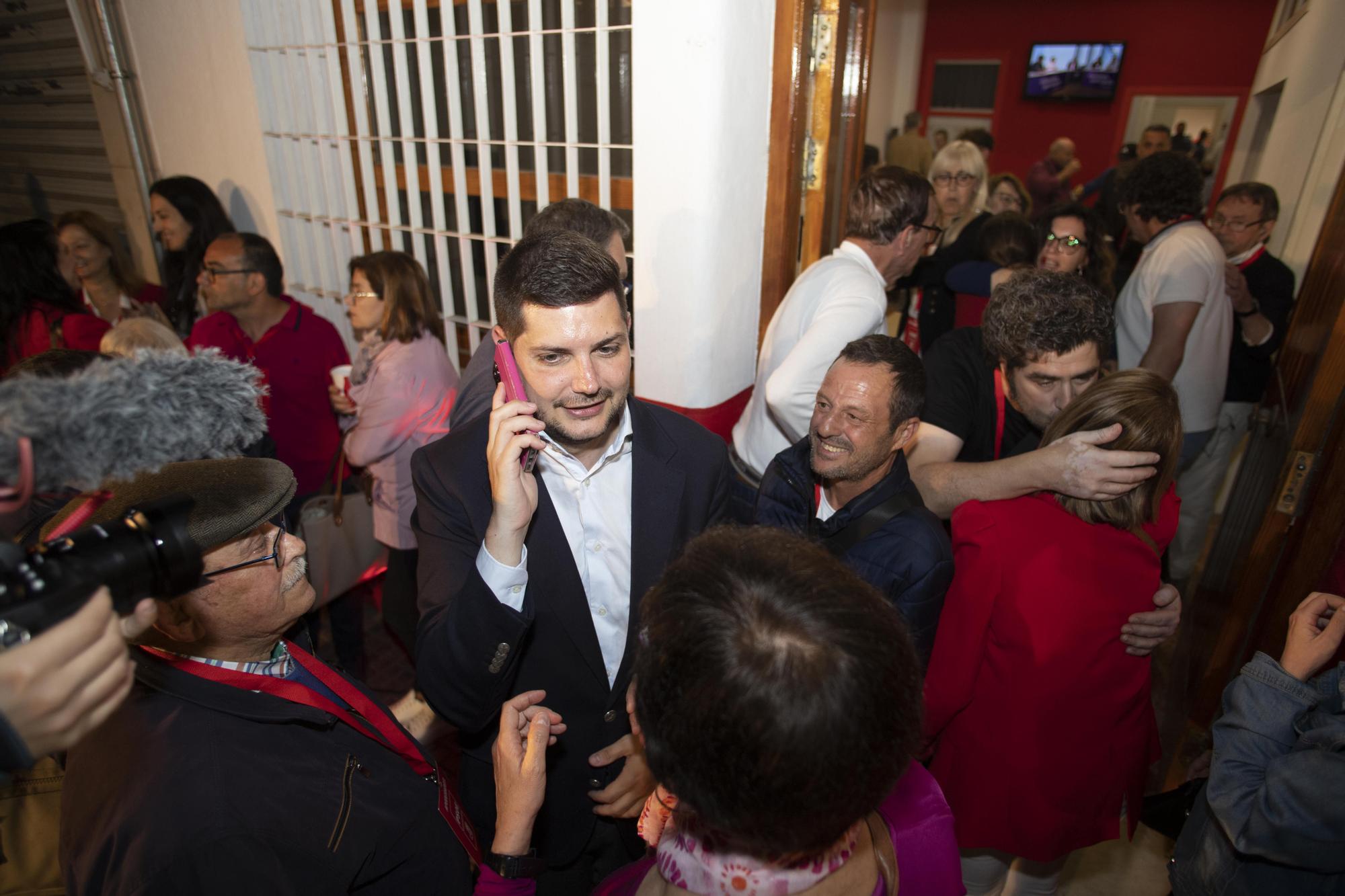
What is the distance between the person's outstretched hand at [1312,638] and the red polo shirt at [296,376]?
357 cm

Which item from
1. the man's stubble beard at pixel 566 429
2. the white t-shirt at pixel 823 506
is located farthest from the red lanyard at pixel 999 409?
the man's stubble beard at pixel 566 429

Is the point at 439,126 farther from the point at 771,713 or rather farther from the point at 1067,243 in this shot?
the point at 771,713

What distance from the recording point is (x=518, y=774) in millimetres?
1257

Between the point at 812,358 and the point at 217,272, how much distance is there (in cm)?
279

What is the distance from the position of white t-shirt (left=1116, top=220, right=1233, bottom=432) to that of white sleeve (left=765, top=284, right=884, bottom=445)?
1.42m

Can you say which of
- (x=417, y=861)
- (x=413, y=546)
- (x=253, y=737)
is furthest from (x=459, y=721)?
(x=413, y=546)

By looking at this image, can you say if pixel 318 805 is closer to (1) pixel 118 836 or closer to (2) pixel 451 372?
(1) pixel 118 836

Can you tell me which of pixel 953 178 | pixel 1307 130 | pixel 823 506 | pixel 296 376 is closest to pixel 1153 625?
Answer: pixel 823 506

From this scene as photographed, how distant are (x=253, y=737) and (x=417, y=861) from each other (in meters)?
0.39

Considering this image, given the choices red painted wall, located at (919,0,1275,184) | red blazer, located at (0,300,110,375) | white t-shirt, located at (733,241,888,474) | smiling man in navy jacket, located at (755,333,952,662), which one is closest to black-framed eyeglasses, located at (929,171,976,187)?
white t-shirt, located at (733,241,888,474)

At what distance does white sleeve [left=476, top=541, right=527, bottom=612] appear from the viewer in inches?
54.0

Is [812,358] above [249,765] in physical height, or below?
above

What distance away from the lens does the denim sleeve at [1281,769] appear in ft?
3.90

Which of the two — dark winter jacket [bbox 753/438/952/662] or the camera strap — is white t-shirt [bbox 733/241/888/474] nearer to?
dark winter jacket [bbox 753/438/952/662]
